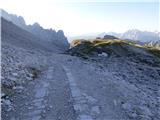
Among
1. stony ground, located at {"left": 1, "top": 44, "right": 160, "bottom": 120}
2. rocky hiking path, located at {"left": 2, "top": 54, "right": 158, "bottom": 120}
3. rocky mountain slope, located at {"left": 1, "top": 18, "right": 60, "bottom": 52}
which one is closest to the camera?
rocky hiking path, located at {"left": 2, "top": 54, "right": 158, "bottom": 120}

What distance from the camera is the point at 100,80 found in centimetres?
2328

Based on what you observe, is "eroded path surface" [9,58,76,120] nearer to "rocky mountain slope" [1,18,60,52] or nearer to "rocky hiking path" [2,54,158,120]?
"rocky hiking path" [2,54,158,120]

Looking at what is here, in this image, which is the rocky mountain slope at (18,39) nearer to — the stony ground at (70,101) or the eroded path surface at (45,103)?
the stony ground at (70,101)

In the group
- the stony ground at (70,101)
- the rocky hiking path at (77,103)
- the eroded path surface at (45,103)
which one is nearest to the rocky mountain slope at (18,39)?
the stony ground at (70,101)

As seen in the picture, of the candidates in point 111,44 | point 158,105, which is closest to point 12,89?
point 158,105

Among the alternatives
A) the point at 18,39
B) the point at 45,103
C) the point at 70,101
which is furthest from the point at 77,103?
the point at 18,39

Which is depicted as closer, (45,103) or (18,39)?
(45,103)

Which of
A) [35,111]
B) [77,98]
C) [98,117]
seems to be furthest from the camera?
[77,98]

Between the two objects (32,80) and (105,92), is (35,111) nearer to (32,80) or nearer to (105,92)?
(105,92)

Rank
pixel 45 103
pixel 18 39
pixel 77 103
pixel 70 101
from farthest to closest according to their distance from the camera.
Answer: pixel 18 39
pixel 70 101
pixel 45 103
pixel 77 103

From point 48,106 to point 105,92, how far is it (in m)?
4.95

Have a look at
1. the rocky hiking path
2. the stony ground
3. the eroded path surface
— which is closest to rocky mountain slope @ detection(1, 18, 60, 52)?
the stony ground

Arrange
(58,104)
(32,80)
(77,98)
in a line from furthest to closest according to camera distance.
→ (32,80) < (77,98) < (58,104)

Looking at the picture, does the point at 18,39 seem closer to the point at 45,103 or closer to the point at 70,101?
the point at 45,103
